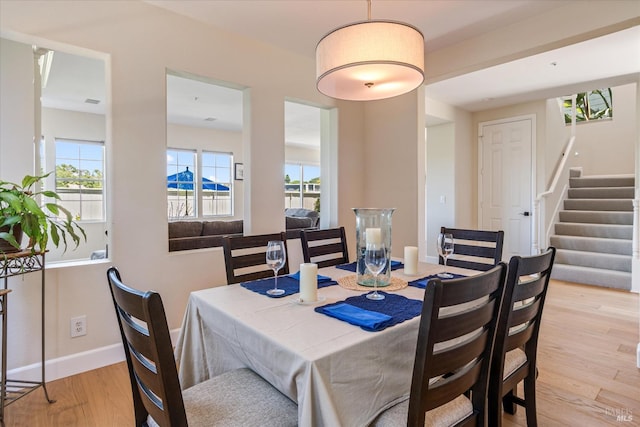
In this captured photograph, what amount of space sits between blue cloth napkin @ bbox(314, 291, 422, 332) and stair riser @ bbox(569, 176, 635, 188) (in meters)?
6.24

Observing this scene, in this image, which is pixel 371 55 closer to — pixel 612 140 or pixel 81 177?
pixel 81 177

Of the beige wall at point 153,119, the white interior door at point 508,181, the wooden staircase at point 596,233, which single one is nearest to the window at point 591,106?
the wooden staircase at point 596,233

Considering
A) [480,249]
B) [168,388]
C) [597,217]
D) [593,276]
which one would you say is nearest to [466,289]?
[168,388]

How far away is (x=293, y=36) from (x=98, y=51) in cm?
153

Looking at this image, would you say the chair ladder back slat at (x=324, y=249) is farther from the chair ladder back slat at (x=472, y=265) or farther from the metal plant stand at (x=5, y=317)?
the metal plant stand at (x=5, y=317)

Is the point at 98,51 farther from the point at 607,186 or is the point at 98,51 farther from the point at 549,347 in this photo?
the point at 607,186

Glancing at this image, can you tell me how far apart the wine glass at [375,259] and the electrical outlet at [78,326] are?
6.46 feet

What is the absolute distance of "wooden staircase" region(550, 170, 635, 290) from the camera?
441cm

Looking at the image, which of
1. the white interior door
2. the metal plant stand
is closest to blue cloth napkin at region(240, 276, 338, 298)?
the metal plant stand

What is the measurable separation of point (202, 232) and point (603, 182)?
6.52 m

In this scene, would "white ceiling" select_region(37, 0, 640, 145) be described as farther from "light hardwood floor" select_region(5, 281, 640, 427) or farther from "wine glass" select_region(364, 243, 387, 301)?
"light hardwood floor" select_region(5, 281, 640, 427)

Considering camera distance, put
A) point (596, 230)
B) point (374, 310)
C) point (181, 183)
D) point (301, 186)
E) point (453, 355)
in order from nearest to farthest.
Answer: point (453, 355) < point (374, 310) < point (596, 230) < point (181, 183) < point (301, 186)

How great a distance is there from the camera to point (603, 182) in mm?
5863

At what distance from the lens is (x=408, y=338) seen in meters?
1.21
